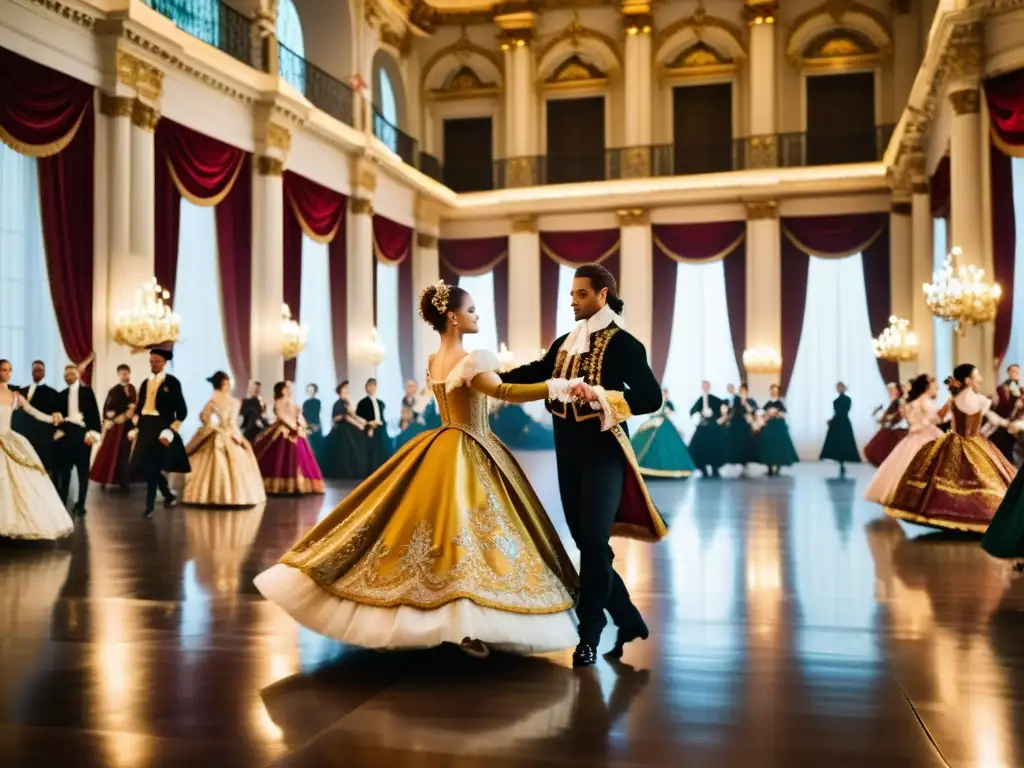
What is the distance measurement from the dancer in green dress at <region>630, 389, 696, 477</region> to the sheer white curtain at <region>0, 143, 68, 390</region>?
6.73 meters

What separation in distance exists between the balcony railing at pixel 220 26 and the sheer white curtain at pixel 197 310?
212 cm

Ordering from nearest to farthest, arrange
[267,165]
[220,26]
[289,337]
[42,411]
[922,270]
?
1. [42,411]
2. [220,26]
3. [267,165]
4. [289,337]
5. [922,270]

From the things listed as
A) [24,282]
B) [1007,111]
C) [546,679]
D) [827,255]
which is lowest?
[546,679]

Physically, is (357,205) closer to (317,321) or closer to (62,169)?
(317,321)

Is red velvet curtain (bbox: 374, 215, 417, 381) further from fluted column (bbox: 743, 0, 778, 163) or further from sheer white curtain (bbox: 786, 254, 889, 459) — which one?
sheer white curtain (bbox: 786, 254, 889, 459)

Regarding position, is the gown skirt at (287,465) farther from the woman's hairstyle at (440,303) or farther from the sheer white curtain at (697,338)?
the sheer white curtain at (697,338)

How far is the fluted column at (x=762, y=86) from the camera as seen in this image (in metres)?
19.8

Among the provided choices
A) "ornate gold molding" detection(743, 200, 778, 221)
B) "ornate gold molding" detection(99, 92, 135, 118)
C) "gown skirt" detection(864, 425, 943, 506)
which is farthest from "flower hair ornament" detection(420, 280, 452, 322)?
"ornate gold molding" detection(743, 200, 778, 221)

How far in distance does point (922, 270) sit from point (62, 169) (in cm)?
1238

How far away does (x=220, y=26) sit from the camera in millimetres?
14203

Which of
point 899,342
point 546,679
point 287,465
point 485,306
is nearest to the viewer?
point 546,679

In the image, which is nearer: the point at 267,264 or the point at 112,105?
the point at 112,105

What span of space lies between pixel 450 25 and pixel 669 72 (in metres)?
4.40

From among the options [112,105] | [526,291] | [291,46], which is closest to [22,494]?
[112,105]
